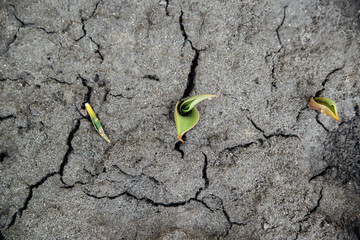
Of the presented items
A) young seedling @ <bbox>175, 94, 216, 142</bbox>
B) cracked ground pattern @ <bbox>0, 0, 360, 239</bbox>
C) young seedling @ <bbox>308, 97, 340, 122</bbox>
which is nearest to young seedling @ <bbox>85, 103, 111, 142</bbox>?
cracked ground pattern @ <bbox>0, 0, 360, 239</bbox>

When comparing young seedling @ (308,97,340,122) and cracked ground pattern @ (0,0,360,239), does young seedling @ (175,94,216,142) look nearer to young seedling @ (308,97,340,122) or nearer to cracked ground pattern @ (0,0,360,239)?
cracked ground pattern @ (0,0,360,239)

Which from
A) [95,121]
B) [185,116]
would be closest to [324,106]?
[185,116]

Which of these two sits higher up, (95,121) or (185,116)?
(95,121)

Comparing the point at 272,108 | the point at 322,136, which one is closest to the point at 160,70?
the point at 272,108

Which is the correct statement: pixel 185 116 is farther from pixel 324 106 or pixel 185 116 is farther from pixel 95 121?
pixel 324 106

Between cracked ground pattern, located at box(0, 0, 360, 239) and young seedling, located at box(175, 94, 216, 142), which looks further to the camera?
cracked ground pattern, located at box(0, 0, 360, 239)

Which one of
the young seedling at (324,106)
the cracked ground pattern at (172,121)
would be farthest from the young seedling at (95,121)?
the young seedling at (324,106)
